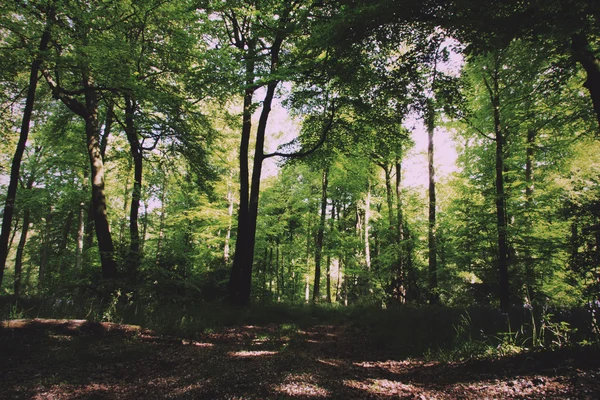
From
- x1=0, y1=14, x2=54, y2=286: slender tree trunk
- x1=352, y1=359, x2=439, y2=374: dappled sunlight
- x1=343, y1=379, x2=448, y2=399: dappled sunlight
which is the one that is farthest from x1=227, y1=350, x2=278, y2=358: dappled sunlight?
x1=0, y1=14, x2=54, y2=286: slender tree trunk

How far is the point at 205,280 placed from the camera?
35.2 feet

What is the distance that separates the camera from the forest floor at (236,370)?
2.96m

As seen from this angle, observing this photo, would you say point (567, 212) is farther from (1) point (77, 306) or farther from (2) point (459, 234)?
(1) point (77, 306)

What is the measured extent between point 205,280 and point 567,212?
11.0m

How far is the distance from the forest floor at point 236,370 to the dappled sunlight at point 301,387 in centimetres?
1

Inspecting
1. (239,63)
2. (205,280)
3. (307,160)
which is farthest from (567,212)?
(205,280)

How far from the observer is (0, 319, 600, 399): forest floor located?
2.96 meters

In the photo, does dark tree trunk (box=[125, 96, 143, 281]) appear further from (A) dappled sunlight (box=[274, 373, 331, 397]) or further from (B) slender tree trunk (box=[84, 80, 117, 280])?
(A) dappled sunlight (box=[274, 373, 331, 397])

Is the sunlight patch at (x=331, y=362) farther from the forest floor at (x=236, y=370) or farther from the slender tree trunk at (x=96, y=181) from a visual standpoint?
the slender tree trunk at (x=96, y=181)

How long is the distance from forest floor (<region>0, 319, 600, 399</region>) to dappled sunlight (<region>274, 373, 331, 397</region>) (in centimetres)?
1

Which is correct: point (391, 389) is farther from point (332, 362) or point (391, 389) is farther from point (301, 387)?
point (332, 362)

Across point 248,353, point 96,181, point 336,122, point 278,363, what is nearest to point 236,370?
point 278,363

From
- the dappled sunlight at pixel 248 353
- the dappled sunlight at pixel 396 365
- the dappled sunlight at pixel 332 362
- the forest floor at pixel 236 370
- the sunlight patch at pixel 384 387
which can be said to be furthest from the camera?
the dappled sunlight at pixel 248 353

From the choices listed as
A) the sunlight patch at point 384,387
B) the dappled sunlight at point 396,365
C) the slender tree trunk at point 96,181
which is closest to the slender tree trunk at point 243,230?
the slender tree trunk at point 96,181
